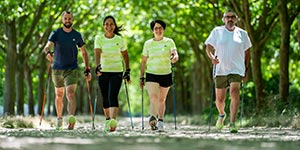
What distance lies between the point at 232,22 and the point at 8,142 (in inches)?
229

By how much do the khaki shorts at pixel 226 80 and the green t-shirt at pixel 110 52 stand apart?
1.82m

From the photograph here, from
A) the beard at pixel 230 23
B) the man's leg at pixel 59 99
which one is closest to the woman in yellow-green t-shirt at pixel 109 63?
the man's leg at pixel 59 99

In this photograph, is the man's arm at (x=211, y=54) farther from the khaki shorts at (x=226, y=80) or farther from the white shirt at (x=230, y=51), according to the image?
the khaki shorts at (x=226, y=80)

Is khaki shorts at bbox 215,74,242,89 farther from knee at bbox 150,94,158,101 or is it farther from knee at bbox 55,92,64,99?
knee at bbox 55,92,64,99

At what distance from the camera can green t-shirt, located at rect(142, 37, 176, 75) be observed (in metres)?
12.3

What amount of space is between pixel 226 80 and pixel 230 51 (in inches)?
20.9

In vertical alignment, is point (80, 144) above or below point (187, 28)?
below

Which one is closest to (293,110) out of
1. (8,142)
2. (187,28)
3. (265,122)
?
(265,122)

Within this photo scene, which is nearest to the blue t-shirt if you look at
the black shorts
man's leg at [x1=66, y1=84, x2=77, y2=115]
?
man's leg at [x1=66, y1=84, x2=77, y2=115]

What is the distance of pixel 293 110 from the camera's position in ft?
53.9

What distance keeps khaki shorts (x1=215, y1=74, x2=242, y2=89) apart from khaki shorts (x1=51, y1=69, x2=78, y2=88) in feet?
8.92

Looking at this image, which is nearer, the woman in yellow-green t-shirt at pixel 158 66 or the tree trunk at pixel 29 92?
the woman in yellow-green t-shirt at pixel 158 66

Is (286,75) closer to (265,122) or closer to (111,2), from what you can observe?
(265,122)

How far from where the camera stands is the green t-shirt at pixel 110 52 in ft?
39.2
